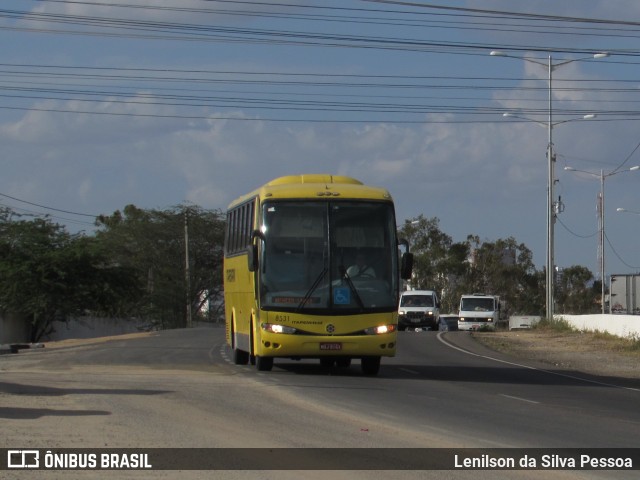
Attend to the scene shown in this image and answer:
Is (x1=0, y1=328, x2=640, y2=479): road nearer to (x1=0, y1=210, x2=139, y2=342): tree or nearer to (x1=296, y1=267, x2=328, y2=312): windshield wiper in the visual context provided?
(x1=296, y1=267, x2=328, y2=312): windshield wiper

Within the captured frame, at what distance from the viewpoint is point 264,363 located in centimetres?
2302

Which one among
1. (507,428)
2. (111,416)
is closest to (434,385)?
(507,428)

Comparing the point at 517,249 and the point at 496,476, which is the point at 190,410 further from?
the point at 517,249

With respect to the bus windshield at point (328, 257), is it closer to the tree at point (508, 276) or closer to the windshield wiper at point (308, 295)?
the windshield wiper at point (308, 295)

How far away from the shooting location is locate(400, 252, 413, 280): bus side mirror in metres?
21.5

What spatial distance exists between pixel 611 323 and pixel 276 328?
2447 centimetres

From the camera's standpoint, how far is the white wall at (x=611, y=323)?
3917cm

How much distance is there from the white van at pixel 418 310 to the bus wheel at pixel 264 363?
3280 centimetres

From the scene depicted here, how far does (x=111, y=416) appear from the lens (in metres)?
14.2

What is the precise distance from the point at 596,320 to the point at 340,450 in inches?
1375

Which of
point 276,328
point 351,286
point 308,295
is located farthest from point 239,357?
point 351,286

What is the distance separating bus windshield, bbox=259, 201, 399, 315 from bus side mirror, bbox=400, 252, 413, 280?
0.14 metres

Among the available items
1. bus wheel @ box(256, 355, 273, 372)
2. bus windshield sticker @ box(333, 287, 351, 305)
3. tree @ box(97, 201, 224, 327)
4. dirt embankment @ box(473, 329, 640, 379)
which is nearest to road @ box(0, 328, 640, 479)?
bus wheel @ box(256, 355, 273, 372)

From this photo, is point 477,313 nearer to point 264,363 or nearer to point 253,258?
point 264,363
